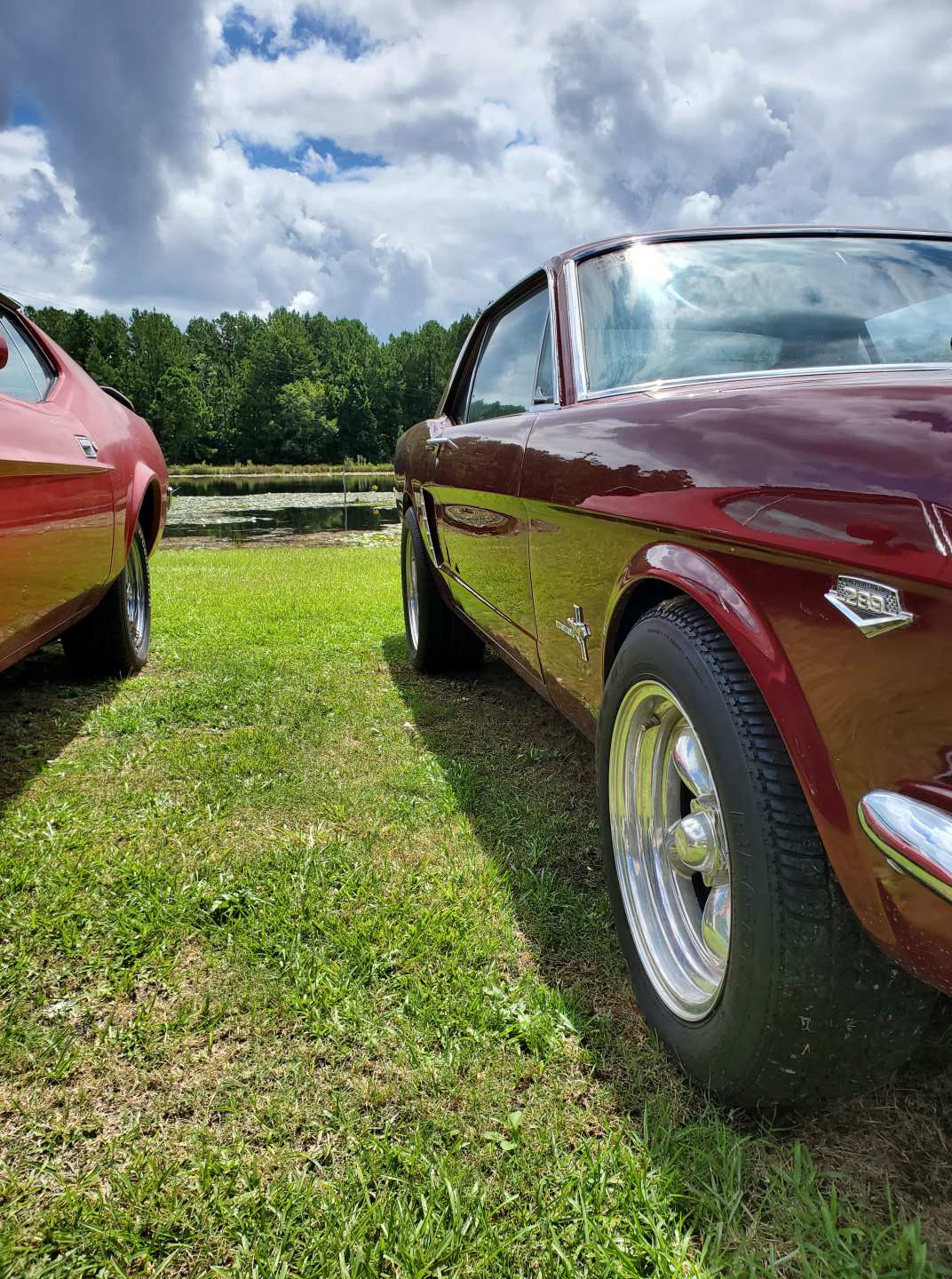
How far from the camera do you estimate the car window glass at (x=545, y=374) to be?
7.73 feet

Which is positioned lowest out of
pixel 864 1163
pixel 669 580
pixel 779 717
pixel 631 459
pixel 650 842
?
pixel 864 1163

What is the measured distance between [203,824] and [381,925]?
0.83 m

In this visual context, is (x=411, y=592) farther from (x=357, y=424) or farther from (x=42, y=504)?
(x=357, y=424)

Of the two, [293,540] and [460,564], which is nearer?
[460,564]

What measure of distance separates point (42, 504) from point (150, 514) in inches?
72.9

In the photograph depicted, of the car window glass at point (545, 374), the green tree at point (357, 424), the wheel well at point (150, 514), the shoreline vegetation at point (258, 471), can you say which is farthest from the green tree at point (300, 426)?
the car window glass at point (545, 374)

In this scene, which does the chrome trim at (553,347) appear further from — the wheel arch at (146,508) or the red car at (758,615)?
the wheel arch at (146,508)

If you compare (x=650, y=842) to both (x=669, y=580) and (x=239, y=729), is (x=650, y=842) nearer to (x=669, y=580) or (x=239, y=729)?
(x=669, y=580)

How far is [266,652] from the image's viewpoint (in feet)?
15.7

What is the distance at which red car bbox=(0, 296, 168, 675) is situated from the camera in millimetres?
2412

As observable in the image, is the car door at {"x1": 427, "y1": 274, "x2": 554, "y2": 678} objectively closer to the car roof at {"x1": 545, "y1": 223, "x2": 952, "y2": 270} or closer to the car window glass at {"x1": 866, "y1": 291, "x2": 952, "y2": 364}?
the car roof at {"x1": 545, "y1": 223, "x2": 952, "y2": 270}

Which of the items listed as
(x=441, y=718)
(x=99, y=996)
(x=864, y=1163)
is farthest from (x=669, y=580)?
(x=441, y=718)

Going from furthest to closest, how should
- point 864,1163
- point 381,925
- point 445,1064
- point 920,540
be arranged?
point 381,925 → point 445,1064 → point 864,1163 → point 920,540

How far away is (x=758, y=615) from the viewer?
3.96 ft
